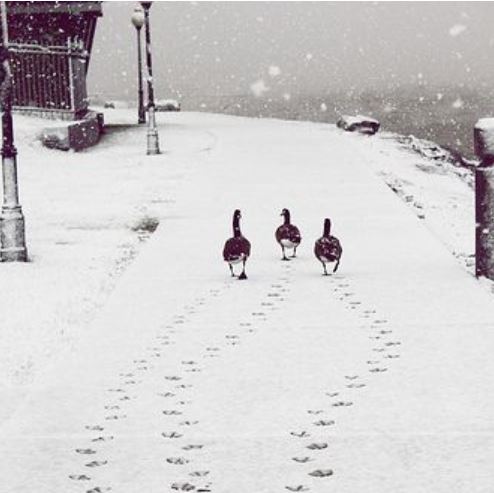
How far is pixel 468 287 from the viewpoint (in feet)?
39.7

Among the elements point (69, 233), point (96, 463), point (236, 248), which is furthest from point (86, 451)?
point (69, 233)

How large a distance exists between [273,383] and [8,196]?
25.1ft

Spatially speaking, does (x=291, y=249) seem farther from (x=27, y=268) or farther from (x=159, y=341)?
(x=159, y=341)

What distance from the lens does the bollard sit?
12.0 meters

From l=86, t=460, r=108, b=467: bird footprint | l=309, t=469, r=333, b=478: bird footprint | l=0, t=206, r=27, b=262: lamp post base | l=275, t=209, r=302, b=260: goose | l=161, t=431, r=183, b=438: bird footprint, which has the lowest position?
l=0, t=206, r=27, b=262: lamp post base

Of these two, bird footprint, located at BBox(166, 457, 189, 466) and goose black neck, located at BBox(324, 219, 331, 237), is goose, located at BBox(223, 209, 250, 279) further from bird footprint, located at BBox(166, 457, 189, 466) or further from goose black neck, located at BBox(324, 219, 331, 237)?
bird footprint, located at BBox(166, 457, 189, 466)

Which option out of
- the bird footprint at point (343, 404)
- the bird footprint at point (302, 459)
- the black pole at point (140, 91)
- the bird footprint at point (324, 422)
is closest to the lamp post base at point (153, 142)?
the black pole at point (140, 91)

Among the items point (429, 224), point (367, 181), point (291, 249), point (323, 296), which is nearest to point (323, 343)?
point (323, 296)

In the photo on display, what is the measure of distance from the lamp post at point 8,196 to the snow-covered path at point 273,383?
180 centimetres

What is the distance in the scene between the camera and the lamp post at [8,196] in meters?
14.8

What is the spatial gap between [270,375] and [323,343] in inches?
44.2

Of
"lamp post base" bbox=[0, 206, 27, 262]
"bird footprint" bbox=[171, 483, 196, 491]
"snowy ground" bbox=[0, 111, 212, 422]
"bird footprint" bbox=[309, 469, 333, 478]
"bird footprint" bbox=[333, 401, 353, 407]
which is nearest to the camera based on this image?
"bird footprint" bbox=[171, 483, 196, 491]

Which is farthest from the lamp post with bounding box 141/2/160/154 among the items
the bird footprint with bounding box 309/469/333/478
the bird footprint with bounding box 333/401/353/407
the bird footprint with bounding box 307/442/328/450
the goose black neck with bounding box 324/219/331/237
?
the bird footprint with bounding box 309/469/333/478

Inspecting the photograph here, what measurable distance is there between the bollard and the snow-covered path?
0.38 metres
